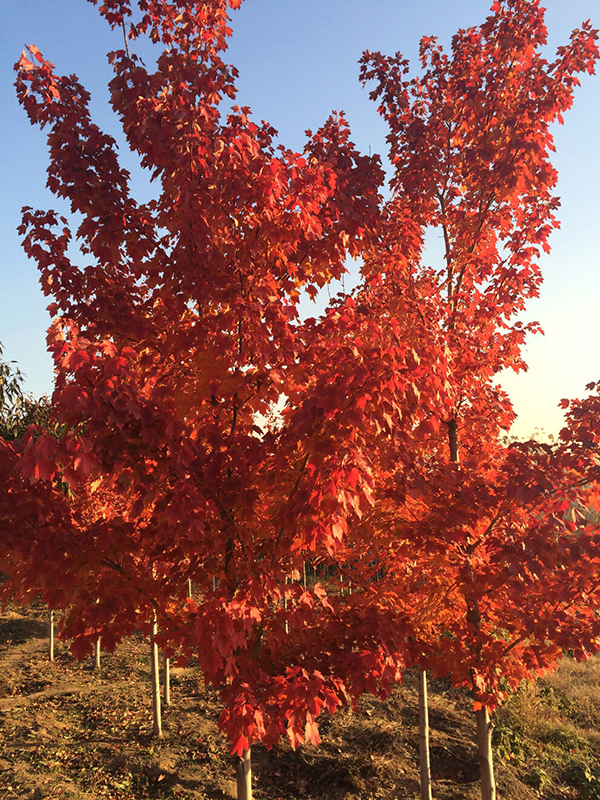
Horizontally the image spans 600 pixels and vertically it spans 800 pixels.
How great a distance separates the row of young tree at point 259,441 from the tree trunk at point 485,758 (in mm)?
31

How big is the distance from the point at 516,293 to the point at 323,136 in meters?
3.05

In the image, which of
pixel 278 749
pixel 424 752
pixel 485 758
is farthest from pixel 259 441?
pixel 278 749

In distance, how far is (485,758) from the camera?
533cm

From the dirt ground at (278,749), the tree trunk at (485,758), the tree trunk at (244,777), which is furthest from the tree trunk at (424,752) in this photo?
the tree trunk at (244,777)

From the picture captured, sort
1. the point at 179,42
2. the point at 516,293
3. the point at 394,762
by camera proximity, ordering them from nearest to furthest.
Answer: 1. the point at 179,42
2. the point at 516,293
3. the point at 394,762

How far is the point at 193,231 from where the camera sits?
3.94m

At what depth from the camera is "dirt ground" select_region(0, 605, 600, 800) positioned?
24.6 feet

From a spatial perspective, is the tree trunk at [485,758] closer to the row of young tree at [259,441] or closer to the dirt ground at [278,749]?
the row of young tree at [259,441]

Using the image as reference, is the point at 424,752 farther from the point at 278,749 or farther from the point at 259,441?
the point at 259,441

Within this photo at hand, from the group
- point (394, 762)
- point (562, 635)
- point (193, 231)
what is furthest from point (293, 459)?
point (394, 762)

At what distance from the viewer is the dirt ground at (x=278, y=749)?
24.6ft

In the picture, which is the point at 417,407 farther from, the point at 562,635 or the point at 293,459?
the point at 562,635

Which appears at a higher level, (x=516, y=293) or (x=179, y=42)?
(x=179, y=42)

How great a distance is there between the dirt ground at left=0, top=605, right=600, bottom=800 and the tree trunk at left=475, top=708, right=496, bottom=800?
2760 mm
